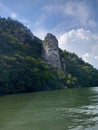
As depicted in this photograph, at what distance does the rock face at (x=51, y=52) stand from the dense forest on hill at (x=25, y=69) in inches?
190

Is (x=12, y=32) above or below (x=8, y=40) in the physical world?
above

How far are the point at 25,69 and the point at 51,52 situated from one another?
61285 mm

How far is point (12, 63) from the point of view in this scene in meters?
99.5

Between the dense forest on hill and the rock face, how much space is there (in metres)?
4.82

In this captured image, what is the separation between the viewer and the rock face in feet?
536

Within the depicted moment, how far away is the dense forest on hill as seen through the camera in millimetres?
96188

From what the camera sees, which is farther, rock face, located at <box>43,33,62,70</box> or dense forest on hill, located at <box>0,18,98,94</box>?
rock face, located at <box>43,33,62,70</box>

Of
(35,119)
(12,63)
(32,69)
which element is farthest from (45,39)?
(35,119)

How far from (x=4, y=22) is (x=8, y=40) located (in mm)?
43958

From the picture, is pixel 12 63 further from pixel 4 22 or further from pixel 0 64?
pixel 4 22

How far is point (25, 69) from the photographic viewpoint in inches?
4144

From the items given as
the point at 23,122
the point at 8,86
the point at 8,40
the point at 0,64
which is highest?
the point at 8,40

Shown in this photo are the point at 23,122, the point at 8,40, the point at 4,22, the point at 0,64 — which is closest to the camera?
the point at 23,122

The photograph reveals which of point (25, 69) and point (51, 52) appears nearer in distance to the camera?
point (25, 69)
